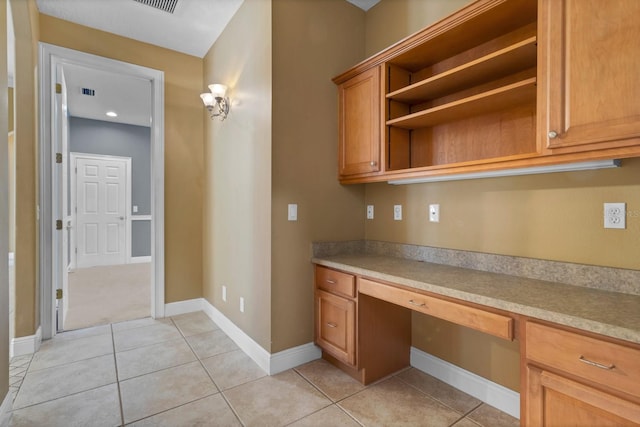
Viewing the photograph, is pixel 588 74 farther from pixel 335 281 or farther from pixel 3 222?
pixel 3 222

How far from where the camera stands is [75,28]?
2957 millimetres

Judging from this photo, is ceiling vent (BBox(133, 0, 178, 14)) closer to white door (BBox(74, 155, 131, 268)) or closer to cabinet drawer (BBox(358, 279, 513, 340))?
cabinet drawer (BBox(358, 279, 513, 340))

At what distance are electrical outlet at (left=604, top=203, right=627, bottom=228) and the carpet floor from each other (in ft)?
12.9

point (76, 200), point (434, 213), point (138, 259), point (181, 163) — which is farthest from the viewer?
point (138, 259)

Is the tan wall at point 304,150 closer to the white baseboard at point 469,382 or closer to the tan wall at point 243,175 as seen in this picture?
the tan wall at point 243,175

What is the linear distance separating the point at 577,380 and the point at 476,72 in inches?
59.4

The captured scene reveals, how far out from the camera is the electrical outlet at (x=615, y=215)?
4.66 ft

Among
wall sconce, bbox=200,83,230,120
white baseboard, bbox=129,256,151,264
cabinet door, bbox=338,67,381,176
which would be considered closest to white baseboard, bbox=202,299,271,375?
cabinet door, bbox=338,67,381,176

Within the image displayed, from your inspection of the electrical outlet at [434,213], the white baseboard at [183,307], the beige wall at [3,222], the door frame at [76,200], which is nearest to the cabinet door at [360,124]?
the electrical outlet at [434,213]

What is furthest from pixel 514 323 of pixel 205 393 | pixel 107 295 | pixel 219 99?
pixel 107 295

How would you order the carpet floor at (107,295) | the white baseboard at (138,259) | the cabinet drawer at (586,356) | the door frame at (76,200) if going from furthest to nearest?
the white baseboard at (138,259) < the door frame at (76,200) < the carpet floor at (107,295) < the cabinet drawer at (586,356)

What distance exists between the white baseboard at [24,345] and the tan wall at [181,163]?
3.54 ft

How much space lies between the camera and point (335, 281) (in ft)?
7.24

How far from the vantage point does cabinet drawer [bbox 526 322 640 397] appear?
999mm
